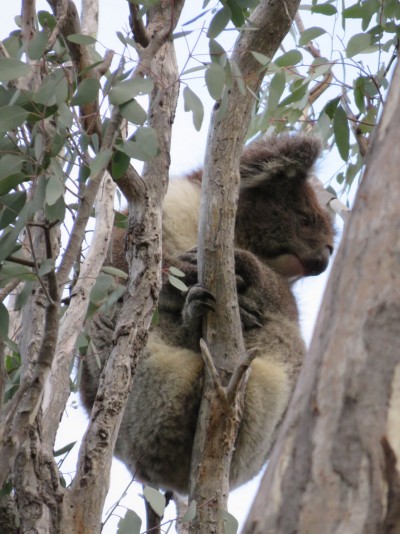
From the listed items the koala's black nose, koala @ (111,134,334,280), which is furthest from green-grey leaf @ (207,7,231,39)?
the koala's black nose

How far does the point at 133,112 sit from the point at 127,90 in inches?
2.1

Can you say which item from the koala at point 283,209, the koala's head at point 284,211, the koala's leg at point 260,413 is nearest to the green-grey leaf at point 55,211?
the koala's leg at point 260,413

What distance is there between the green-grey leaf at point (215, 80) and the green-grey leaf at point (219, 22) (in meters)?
0.20

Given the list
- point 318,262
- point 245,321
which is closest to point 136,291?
point 245,321

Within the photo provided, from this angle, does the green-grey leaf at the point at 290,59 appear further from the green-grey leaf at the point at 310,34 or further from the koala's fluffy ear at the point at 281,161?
the koala's fluffy ear at the point at 281,161

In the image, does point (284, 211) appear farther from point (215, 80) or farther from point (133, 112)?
point (133, 112)

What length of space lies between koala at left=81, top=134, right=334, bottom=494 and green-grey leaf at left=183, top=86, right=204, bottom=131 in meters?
0.59

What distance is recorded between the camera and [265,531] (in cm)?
91

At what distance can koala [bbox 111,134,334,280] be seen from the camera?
3.56 metres

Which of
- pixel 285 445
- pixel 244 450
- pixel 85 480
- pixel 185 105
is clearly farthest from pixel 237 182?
pixel 285 445

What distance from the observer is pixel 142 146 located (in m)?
1.76

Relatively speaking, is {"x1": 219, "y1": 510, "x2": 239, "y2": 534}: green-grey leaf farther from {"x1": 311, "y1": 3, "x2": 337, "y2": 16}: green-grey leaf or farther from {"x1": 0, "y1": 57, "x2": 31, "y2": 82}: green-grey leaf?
{"x1": 311, "y1": 3, "x2": 337, "y2": 16}: green-grey leaf

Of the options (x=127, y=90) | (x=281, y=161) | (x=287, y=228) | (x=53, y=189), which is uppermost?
(x=281, y=161)

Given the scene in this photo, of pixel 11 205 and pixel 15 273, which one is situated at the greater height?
pixel 11 205
